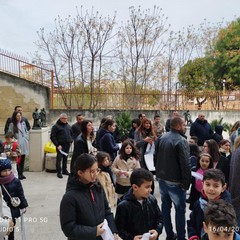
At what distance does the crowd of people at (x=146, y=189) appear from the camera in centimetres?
263

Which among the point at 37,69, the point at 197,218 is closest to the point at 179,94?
the point at 37,69

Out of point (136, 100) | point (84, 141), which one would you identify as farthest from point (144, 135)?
point (136, 100)

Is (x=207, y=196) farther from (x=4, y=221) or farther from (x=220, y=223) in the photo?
(x=4, y=221)

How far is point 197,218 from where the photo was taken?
9.50ft

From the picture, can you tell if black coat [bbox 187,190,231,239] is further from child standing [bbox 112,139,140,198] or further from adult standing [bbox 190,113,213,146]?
adult standing [bbox 190,113,213,146]

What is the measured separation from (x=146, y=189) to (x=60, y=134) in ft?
17.6

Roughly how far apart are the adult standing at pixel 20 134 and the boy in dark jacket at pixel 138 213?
547 centimetres

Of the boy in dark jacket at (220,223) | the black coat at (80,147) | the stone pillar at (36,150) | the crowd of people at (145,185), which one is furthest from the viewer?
the stone pillar at (36,150)

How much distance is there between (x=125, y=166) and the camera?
4965 millimetres

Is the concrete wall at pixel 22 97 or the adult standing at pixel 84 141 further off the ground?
the concrete wall at pixel 22 97

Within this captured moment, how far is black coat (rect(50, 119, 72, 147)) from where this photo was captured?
315 inches

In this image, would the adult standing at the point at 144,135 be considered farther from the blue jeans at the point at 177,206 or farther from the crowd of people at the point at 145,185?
the blue jeans at the point at 177,206

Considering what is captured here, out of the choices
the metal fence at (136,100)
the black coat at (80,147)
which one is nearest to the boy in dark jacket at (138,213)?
the black coat at (80,147)

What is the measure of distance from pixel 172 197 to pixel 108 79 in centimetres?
1331
